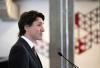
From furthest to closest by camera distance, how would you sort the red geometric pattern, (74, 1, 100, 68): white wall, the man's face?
the red geometric pattern
(74, 1, 100, 68): white wall
the man's face

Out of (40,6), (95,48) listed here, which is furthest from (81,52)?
Answer: (40,6)

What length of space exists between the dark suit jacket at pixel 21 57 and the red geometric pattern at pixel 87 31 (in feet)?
9.61

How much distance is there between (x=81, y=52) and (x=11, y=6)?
157 cm

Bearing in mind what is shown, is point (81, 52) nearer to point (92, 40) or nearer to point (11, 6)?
point (92, 40)

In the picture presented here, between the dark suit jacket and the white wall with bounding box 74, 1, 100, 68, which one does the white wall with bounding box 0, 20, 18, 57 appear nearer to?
the white wall with bounding box 74, 1, 100, 68

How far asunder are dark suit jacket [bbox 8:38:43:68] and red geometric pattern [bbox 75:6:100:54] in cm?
293

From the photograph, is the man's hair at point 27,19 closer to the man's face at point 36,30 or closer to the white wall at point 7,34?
the man's face at point 36,30

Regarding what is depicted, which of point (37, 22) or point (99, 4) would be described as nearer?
point (37, 22)

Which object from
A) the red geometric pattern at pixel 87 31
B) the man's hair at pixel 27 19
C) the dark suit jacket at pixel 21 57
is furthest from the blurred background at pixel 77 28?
the dark suit jacket at pixel 21 57

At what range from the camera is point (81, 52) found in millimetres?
4469

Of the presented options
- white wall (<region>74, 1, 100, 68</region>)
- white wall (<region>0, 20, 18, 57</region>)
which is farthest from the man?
white wall (<region>74, 1, 100, 68</region>)

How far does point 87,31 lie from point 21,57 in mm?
3129

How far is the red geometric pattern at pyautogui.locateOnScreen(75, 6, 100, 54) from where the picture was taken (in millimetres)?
4465

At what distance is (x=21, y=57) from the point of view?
1.51m
